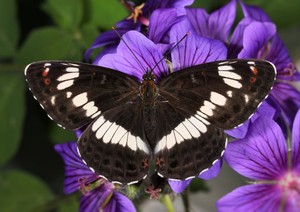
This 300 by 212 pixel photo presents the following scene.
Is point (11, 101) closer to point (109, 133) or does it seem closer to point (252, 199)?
point (109, 133)

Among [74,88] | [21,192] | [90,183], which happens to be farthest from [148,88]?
[21,192]

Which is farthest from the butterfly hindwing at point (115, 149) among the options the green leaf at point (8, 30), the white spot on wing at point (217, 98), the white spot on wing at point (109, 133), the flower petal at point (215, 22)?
the green leaf at point (8, 30)

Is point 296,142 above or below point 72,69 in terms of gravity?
below

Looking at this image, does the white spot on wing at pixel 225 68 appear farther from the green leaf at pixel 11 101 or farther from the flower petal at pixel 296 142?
the green leaf at pixel 11 101

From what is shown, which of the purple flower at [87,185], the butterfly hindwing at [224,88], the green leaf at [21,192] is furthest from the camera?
the green leaf at [21,192]

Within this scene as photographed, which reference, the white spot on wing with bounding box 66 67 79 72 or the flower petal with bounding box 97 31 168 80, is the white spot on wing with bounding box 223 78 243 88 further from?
the white spot on wing with bounding box 66 67 79 72

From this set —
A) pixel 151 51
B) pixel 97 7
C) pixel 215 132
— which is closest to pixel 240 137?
pixel 215 132

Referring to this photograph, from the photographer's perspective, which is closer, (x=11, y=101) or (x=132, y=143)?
(x=132, y=143)
